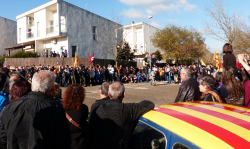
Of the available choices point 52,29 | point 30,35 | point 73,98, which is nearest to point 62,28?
point 52,29

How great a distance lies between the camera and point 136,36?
4588 cm

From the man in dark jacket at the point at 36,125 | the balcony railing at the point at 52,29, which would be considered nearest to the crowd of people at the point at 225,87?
the man in dark jacket at the point at 36,125

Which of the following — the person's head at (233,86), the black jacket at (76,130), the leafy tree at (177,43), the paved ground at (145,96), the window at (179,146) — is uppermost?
the leafy tree at (177,43)

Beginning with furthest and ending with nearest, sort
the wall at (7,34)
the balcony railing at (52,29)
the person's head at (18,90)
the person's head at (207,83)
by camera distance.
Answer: the wall at (7,34) → the balcony railing at (52,29) → the person's head at (207,83) → the person's head at (18,90)

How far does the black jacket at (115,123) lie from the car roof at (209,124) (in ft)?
0.47

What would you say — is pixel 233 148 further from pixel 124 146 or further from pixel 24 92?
pixel 24 92

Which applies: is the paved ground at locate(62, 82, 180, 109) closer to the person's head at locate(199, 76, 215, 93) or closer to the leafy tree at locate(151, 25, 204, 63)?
the person's head at locate(199, 76, 215, 93)

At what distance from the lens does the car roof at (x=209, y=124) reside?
1.60 metres

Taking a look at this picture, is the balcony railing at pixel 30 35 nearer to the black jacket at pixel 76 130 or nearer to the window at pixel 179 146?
the black jacket at pixel 76 130

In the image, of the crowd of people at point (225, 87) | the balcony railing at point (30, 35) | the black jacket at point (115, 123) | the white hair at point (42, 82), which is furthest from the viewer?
the balcony railing at point (30, 35)

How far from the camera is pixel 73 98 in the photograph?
3.25 metres

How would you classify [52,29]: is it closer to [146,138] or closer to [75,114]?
[75,114]

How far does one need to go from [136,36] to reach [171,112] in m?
44.6

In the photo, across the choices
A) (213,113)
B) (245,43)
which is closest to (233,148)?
(213,113)
